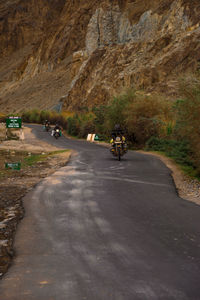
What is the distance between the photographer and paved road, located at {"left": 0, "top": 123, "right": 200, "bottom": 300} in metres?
3.93

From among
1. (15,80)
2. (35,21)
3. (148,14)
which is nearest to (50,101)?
(15,80)

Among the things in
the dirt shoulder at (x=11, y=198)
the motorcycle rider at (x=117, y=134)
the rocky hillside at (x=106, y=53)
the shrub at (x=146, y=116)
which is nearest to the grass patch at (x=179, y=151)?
the shrub at (x=146, y=116)

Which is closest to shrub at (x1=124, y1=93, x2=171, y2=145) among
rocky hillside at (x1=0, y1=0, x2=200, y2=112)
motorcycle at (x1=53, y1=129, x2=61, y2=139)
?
rocky hillside at (x1=0, y1=0, x2=200, y2=112)

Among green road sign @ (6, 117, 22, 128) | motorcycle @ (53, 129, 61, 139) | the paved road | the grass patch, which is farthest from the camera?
motorcycle @ (53, 129, 61, 139)

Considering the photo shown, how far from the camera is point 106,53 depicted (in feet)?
194

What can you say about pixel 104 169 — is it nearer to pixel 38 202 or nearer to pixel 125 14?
pixel 38 202

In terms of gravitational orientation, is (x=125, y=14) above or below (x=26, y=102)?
above

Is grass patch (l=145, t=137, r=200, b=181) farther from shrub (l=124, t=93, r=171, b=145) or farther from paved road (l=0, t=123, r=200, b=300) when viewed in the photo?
paved road (l=0, t=123, r=200, b=300)

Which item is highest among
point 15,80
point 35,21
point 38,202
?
point 35,21

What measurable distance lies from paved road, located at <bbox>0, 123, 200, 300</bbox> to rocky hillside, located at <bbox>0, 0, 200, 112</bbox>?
61.2 ft

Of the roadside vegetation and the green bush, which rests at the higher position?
the roadside vegetation

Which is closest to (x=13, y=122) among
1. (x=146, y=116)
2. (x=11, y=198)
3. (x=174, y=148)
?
(x=146, y=116)

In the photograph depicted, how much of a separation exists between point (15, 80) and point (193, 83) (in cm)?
10497

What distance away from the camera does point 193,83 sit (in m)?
14.1
